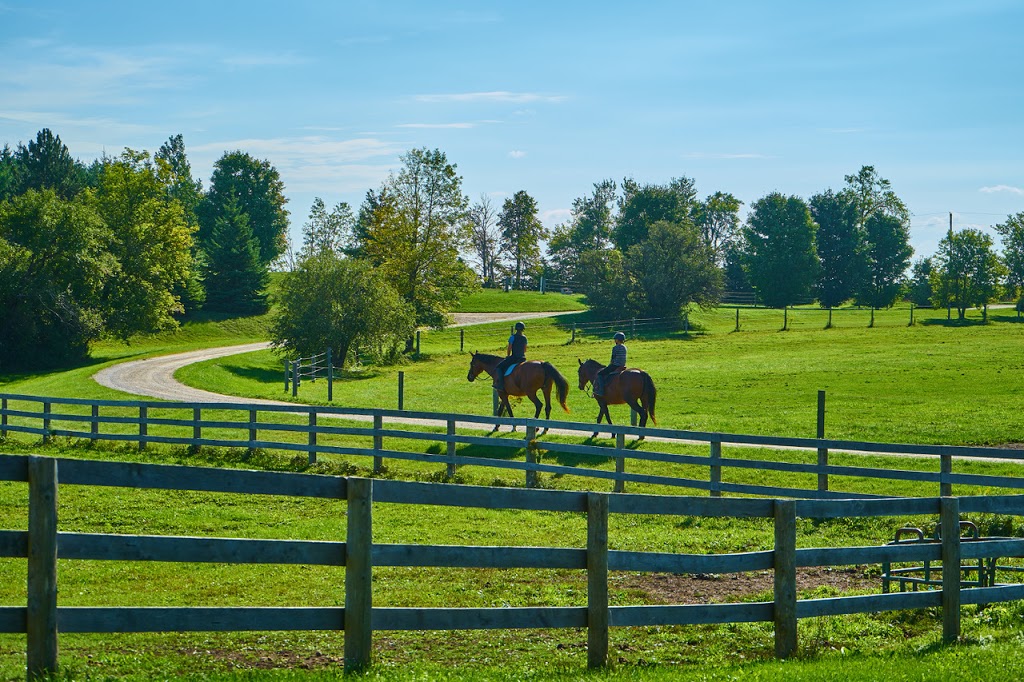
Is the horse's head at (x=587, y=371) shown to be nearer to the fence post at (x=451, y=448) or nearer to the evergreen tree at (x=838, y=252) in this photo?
the fence post at (x=451, y=448)

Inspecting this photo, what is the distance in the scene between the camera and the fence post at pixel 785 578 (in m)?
7.69

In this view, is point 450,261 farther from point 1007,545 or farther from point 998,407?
point 1007,545

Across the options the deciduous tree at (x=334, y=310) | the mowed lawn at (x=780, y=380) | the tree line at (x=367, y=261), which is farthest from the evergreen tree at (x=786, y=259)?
the deciduous tree at (x=334, y=310)

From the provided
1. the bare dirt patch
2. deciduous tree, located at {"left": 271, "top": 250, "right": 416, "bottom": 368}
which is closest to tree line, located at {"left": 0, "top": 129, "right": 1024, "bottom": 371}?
deciduous tree, located at {"left": 271, "top": 250, "right": 416, "bottom": 368}

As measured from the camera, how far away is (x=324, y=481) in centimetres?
630

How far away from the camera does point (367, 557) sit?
20.6ft

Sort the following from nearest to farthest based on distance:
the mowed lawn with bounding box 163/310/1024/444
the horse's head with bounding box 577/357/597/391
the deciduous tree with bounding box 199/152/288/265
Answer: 1. the mowed lawn with bounding box 163/310/1024/444
2. the horse's head with bounding box 577/357/597/391
3. the deciduous tree with bounding box 199/152/288/265

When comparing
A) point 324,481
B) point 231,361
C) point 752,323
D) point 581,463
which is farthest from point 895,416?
point 752,323

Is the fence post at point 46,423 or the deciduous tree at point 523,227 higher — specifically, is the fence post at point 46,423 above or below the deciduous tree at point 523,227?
below

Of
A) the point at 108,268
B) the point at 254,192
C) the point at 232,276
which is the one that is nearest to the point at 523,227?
the point at 254,192

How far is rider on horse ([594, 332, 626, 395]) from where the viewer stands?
25531 mm

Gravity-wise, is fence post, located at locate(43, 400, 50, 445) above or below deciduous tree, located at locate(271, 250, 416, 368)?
below

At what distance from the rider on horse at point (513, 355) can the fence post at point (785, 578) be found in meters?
19.4

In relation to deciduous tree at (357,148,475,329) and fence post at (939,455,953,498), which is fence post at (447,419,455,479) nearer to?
fence post at (939,455,953,498)
